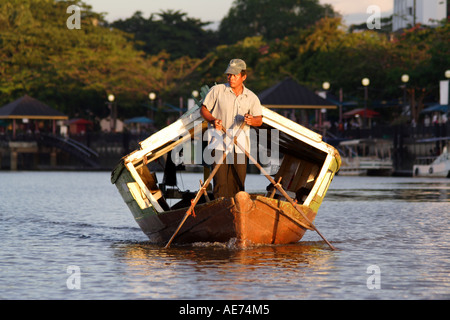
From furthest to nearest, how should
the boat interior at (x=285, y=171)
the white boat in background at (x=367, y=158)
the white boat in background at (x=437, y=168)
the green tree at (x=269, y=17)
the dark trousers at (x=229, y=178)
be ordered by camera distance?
1. the green tree at (x=269, y=17)
2. the white boat in background at (x=367, y=158)
3. the white boat in background at (x=437, y=168)
4. the boat interior at (x=285, y=171)
5. the dark trousers at (x=229, y=178)

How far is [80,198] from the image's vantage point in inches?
1374

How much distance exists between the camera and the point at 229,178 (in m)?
15.5

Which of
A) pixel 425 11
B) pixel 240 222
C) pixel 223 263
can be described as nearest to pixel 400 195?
pixel 240 222

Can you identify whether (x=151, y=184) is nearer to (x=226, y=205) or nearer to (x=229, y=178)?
(x=229, y=178)

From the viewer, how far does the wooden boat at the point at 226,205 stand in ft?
49.7

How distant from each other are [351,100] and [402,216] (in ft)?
167

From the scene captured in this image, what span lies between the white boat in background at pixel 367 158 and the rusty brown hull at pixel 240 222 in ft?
141

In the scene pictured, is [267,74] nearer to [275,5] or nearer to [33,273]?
[275,5]

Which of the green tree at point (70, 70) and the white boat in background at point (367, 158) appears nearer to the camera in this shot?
the white boat in background at point (367, 158)

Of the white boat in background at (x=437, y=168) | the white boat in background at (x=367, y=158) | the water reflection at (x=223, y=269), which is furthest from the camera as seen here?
the white boat in background at (x=367, y=158)

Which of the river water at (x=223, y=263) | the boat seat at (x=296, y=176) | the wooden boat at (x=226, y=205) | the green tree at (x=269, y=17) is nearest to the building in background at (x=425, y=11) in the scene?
the green tree at (x=269, y=17)

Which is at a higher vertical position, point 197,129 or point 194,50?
point 194,50

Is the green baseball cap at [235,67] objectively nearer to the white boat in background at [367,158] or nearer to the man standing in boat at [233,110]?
the man standing in boat at [233,110]
